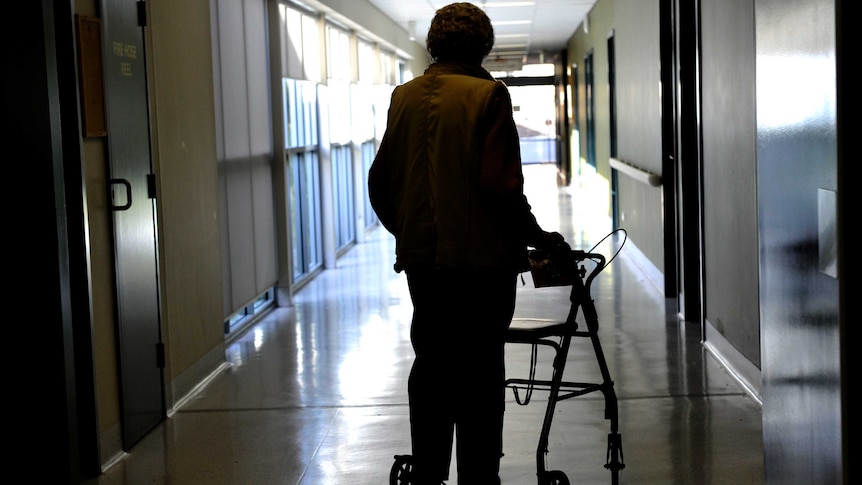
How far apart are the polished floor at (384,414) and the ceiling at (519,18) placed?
274 inches

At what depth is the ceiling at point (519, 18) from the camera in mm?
13391

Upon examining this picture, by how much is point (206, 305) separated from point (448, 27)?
301cm

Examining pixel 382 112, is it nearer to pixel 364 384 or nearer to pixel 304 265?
pixel 304 265

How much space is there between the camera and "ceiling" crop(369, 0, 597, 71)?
13.4m

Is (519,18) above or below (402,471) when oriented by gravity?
above

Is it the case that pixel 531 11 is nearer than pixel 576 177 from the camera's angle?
Yes

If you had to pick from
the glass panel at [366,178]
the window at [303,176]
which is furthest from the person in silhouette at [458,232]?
the glass panel at [366,178]

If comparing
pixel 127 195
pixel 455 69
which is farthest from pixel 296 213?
pixel 455 69

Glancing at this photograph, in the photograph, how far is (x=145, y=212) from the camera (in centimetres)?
454

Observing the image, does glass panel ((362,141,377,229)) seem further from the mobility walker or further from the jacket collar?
the jacket collar

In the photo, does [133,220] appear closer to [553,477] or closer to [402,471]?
[402,471]

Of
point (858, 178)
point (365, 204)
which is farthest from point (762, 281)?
point (365, 204)

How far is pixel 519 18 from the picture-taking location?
626 inches

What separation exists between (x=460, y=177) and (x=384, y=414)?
2105 millimetres
